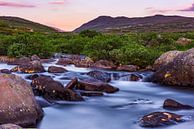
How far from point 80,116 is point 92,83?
3930 mm

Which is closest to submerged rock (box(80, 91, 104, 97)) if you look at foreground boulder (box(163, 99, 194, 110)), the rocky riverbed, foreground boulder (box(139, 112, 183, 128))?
the rocky riverbed

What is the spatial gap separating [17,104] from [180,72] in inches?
420

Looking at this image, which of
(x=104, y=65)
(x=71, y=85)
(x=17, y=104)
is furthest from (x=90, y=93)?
(x=104, y=65)

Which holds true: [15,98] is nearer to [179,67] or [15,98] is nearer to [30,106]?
[30,106]

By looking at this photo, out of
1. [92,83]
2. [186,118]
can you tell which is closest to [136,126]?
[186,118]

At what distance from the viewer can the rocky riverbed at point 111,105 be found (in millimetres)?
13055

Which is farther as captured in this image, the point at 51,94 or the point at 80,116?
the point at 51,94

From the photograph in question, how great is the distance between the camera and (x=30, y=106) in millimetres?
12516

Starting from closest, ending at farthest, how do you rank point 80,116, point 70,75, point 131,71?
1. point 80,116
2. point 70,75
3. point 131,71

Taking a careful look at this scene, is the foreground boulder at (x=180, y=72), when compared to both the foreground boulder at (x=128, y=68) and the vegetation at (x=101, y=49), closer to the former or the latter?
the foreground boulder at (x=128, y=68)

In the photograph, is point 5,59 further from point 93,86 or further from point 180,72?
point 180,72

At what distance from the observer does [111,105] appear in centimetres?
1628

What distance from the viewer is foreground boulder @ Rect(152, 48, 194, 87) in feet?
66.9

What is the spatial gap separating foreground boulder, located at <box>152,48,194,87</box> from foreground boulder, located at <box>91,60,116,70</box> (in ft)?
21.4
